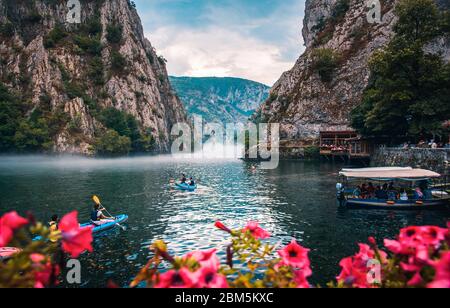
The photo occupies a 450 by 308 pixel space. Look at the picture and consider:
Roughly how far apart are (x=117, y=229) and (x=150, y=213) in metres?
5.86

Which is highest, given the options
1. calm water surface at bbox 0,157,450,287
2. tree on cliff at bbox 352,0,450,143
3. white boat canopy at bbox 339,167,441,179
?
tree on cliff at bbox 352,0,450,143

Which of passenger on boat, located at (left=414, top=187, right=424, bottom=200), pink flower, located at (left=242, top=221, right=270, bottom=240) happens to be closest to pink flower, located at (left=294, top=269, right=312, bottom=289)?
pink flower, located at (left=242, top=221, right=270, bottom=240)

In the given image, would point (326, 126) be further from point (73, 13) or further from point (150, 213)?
point (73, 13)

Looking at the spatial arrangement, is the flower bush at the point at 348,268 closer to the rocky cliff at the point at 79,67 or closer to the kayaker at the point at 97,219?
the kayaker at the point at 97,219

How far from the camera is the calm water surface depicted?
61.9 ft

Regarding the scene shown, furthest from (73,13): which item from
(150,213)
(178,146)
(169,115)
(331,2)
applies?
(150,213)

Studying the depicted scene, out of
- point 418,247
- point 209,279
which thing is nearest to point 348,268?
point 418,247

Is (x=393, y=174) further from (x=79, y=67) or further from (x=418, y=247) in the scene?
(x=79, y=67)

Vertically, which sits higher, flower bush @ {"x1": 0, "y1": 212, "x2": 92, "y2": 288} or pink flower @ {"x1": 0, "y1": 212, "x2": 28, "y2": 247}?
pink flower @ {"x1": 0, "y1": 212, "x2": 28, "y2": 247}

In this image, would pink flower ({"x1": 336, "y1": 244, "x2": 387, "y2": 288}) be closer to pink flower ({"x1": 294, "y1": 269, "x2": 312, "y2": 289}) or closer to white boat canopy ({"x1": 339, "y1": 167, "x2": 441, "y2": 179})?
pink flower ({"x1": 294, "y1": 269, "x2": 312, "y2": 289})

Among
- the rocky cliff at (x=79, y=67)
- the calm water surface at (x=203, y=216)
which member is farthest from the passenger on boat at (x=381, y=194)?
the rocky cliff at (x=79, y=67)

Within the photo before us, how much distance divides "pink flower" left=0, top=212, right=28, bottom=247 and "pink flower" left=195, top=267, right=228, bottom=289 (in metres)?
1.78

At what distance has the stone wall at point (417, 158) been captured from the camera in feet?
128

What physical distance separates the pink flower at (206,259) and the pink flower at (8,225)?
5.75ft
